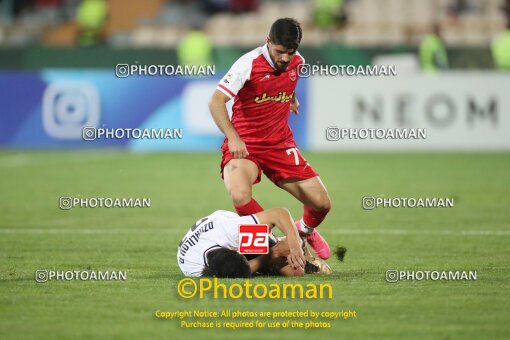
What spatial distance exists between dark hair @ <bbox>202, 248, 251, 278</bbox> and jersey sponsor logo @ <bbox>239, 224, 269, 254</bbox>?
0.25 ft

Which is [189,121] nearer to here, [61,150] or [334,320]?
[61,150]

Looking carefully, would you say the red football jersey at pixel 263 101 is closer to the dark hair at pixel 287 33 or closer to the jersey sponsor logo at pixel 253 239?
the dark hair at pixel 287 33

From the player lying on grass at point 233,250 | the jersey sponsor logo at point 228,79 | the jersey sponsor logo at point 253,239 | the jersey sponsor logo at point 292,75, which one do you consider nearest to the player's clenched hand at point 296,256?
the player lying on grass at point 233,250

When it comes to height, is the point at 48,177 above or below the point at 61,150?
below

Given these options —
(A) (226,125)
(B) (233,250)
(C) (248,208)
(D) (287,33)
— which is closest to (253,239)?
(B) (233,250)

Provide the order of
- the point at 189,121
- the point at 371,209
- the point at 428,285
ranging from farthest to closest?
the point at 189,121, the point at 371,209, the point at 428,285

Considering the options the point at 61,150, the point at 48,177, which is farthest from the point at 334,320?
the point at 61,150

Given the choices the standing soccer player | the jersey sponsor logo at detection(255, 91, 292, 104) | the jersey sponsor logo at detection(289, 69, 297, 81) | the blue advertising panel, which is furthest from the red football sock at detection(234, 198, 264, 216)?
the blue advertising panel

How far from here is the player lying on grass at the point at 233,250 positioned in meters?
8.21

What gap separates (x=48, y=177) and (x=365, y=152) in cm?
766

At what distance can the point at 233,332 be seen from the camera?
6625 millimetres

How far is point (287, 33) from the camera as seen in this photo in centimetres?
870

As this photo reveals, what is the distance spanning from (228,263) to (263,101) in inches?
65.4

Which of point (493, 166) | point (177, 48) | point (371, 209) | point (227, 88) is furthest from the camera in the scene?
point (177, 48)
